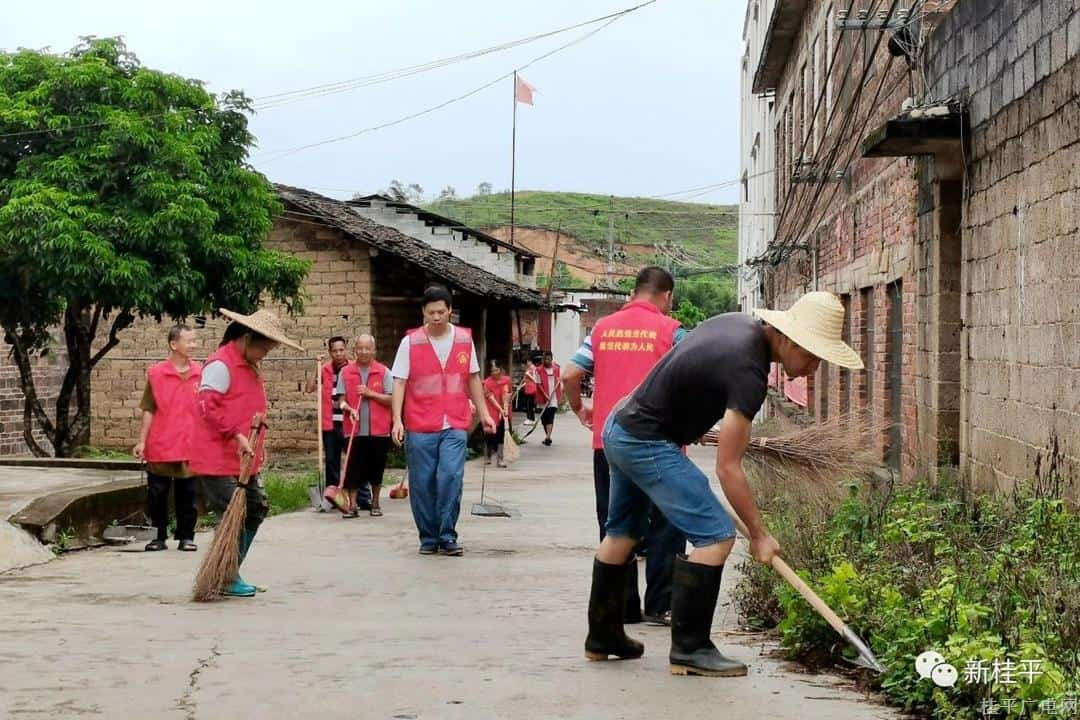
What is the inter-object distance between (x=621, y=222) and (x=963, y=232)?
108 metres

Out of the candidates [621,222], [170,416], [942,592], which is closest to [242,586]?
[170,416]

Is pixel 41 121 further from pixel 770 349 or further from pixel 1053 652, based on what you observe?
pixel 1053 652

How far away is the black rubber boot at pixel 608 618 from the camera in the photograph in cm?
611

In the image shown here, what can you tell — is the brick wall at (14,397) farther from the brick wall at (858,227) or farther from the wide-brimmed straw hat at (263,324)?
the wide-brimmed straw hat at (263,324)

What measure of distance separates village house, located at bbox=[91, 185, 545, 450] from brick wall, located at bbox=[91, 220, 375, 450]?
0.05 ft

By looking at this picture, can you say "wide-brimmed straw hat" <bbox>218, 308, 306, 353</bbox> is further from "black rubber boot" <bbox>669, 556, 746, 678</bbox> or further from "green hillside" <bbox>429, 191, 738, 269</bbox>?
"green hillside" <bbox>429, 191, 738, 269</bbox>

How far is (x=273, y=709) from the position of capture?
203 inches

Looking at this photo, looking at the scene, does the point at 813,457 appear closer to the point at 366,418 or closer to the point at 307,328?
the point at 366,418

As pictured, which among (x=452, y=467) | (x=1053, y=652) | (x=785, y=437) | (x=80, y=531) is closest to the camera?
(x=1053, y=652)

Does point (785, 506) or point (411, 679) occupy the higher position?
point (785, 506)

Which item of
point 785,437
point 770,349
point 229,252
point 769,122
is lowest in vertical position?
point 785,437

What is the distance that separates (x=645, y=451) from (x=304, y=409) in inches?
729

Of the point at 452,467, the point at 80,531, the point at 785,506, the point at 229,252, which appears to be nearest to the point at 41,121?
the point at 229,252

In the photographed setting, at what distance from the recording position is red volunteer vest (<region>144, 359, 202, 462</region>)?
1061cm
